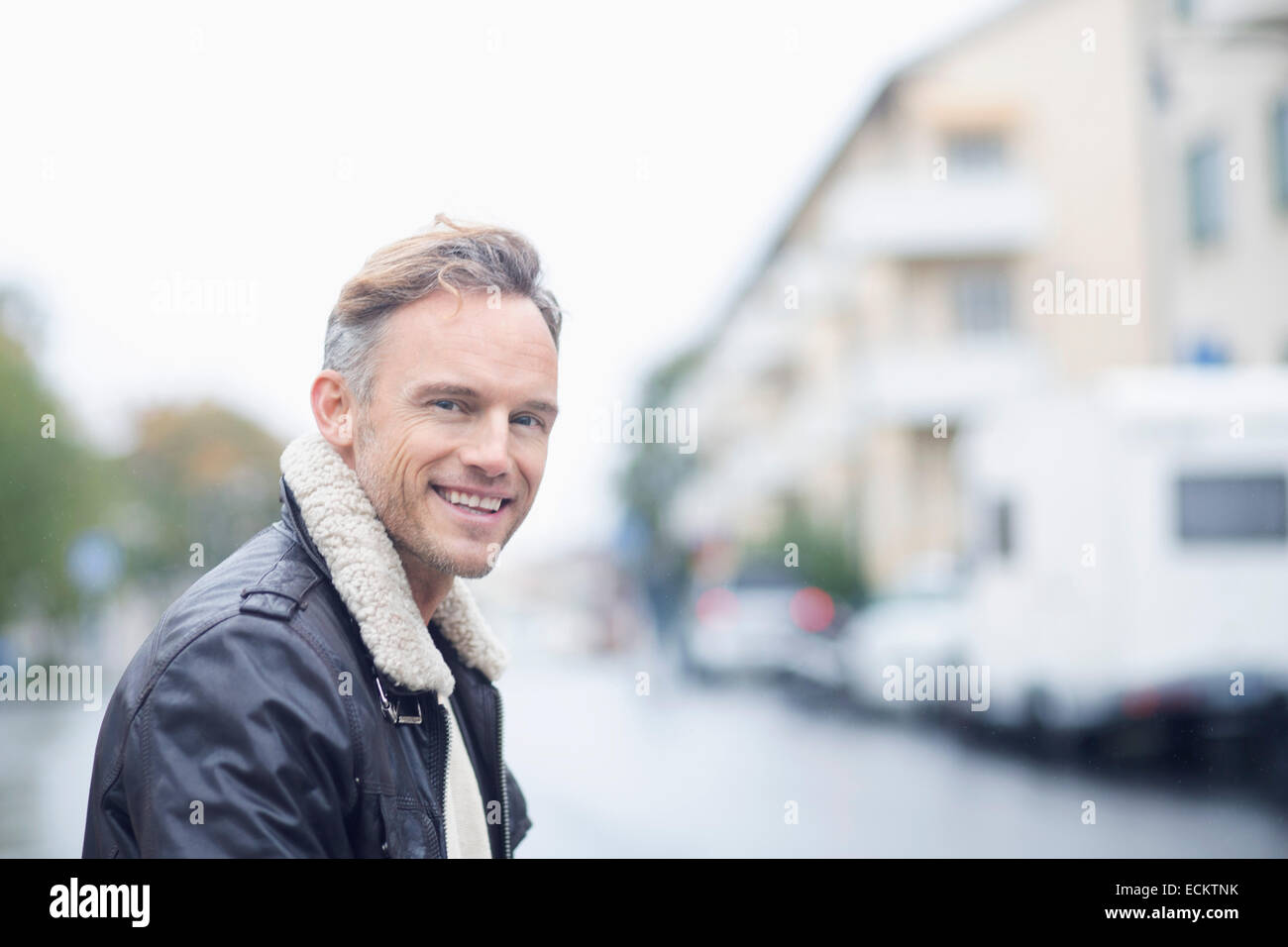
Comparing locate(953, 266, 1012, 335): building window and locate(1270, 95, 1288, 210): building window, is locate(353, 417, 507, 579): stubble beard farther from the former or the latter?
locate(953, 266, 1012, 335): building window

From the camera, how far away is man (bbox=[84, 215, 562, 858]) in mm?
1394

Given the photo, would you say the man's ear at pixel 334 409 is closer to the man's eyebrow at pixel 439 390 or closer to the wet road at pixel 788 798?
the man's eyebrow at pixel 439 390

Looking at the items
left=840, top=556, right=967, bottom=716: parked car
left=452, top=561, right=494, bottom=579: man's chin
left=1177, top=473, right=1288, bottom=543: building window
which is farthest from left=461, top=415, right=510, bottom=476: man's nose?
left=840, top=556, right=967, bottom=716: parked car

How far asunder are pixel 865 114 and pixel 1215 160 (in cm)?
1082

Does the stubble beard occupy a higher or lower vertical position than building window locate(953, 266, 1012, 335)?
lower

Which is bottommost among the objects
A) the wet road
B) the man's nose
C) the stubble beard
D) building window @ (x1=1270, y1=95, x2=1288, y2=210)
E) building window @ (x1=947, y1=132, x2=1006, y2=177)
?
the wet road

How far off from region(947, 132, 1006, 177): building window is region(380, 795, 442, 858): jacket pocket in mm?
27151

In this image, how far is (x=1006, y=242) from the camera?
26.7 meters

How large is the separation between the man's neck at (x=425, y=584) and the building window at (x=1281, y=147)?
17.1 m

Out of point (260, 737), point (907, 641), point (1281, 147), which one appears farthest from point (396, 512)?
point (1281, 147)

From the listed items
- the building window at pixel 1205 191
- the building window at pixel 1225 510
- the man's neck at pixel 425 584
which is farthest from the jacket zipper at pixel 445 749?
the building window at pixel 1205 191

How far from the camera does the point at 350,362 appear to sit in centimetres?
170
